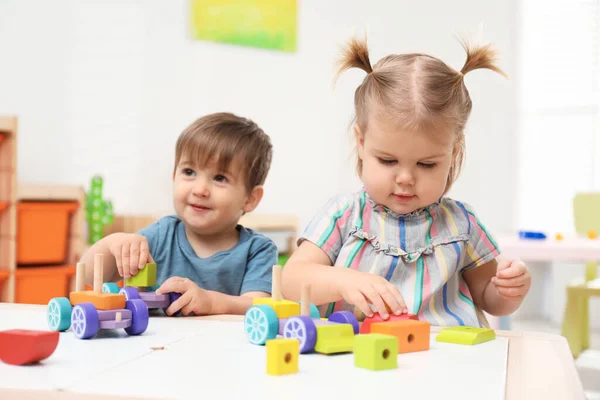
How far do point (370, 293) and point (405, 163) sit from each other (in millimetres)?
231

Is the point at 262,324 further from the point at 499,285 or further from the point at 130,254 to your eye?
the point at 499,285

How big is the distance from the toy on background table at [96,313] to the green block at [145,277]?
0.15 metres

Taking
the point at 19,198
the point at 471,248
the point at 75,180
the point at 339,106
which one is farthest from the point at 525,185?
the point at 471,248

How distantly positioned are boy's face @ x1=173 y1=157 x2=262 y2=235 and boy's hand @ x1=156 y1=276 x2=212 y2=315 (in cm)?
24

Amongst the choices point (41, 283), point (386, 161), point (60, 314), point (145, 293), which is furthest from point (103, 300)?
point (41, 283)

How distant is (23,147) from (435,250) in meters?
2.23

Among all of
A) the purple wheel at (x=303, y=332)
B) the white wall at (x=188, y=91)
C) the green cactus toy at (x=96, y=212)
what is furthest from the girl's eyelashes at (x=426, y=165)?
the green cactus toy at (x=96, y=212)

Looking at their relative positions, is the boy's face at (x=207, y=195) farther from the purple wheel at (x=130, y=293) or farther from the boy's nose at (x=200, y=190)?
the purple wheel at (x=130, y=293)

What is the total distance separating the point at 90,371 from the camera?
52 cm

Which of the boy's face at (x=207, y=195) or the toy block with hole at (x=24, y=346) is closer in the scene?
the toy block with hole at (x=24, y=346)

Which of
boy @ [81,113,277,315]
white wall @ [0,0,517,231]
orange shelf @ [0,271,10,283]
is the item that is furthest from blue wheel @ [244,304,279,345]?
white wall @ [0,0,517,231]

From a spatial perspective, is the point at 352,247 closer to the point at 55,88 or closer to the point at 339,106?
the point at 55,88

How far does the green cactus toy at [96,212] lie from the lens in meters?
2.73

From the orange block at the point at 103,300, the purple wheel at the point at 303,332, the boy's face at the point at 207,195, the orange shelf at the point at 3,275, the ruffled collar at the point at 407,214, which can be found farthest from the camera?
the orange shelf at the point at 3,275
